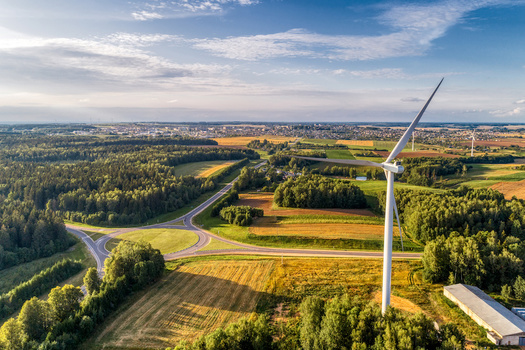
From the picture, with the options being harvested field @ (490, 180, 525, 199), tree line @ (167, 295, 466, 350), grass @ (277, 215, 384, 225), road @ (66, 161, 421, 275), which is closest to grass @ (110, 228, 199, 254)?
road @ (66, 161, 421, 275)

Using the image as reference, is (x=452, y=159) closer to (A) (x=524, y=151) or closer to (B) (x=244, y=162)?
(A) (x=524, y=151)

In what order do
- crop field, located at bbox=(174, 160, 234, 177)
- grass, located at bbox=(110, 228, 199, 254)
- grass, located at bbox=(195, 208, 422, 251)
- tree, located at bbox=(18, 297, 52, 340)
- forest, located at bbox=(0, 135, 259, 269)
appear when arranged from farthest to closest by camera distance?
1. crop field, located at bbox=(174, 160, 234, 177)
2. forest, located at bbox=(0, 135, 259, 269)
3. grass, located at bbox=(110, 228, 199, 254)
4. grass, located at bbox=(195, 208, 422, 251)
5. tree, located at bbox=(18, 297, 52, 340)

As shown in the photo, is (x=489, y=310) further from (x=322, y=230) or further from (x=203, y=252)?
(x=203, y=252)

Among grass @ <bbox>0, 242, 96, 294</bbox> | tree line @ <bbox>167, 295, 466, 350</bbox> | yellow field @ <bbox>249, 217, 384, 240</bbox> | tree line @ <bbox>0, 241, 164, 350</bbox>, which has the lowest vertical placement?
grass @ <bbox>0, 242, 96, 294</bbox>

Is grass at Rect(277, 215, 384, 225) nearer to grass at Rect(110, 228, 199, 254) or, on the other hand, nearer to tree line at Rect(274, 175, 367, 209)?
tree line at Rect(274, 175, 367, 209)

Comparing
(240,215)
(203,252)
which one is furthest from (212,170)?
(203,252)

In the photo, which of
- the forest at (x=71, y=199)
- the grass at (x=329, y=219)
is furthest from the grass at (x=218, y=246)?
the forest at (x=71, y=199)
